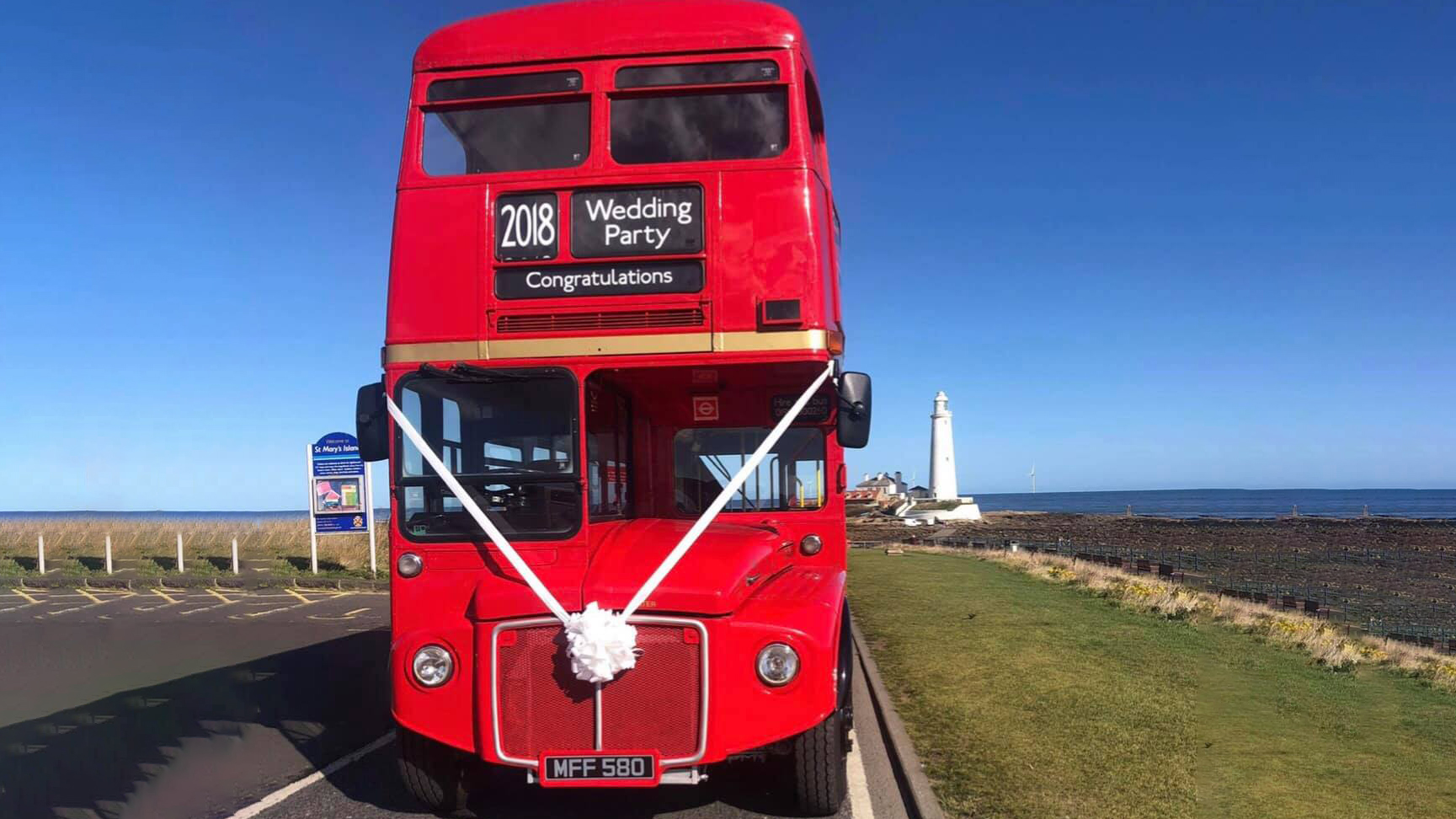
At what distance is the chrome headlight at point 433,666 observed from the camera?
554cm

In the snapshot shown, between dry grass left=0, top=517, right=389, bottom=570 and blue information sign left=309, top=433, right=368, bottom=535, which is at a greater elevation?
blue information sign left=309, top=433, right=368, bottom=535

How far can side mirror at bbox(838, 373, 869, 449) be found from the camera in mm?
6254

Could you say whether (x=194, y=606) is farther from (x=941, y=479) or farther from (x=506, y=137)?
(x=941, y=479)

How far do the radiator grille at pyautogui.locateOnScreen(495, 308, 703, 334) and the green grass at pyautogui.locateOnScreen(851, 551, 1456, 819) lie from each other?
3.21m

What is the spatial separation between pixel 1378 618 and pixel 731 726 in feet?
75.2

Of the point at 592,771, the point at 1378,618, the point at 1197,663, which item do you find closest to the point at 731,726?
the point at 592,771

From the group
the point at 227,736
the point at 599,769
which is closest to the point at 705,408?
the point at 599,769

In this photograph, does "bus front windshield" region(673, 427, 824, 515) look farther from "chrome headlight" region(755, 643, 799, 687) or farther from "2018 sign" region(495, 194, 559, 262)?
"chrome headlight" region(755, 643, 799, 687)

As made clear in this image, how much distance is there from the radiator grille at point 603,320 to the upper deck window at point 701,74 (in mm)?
1469

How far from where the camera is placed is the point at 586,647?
5137 millimetres

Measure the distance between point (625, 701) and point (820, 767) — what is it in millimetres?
1266

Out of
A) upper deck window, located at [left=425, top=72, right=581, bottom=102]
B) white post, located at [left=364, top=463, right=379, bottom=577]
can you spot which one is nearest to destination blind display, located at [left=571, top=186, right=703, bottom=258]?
upper deck window, located at [left=425, top=72, right=581, bottom=102]

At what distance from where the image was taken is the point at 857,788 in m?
6.69

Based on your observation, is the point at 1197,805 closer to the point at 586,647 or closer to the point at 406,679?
the point at 586,647
